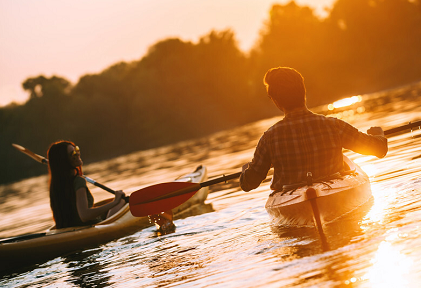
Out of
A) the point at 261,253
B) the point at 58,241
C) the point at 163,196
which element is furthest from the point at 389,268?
the point at 58,241

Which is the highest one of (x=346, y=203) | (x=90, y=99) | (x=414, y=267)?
(x=90, y=99)

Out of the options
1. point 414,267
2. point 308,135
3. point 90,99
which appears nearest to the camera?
point 414,267

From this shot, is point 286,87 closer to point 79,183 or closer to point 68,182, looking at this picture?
point 79,183

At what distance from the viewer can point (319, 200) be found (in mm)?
5320

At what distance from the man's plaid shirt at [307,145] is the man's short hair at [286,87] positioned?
107mm

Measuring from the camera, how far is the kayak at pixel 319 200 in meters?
5.25

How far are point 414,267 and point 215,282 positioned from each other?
1.66 m

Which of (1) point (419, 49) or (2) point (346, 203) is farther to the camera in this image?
(1) point (419, 49)

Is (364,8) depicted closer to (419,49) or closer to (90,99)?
(419,49)

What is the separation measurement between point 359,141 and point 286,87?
2.91ft

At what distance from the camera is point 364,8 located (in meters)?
77.3

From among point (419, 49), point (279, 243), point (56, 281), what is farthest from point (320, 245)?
point (419, 49)

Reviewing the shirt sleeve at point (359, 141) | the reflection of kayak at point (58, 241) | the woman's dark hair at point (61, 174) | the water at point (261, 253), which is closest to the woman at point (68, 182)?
the woman's dark hair at point (61, 174)

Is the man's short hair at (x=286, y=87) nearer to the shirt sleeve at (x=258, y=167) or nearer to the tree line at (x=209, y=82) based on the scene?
the shirt sleeve at (x=258, y=167)
